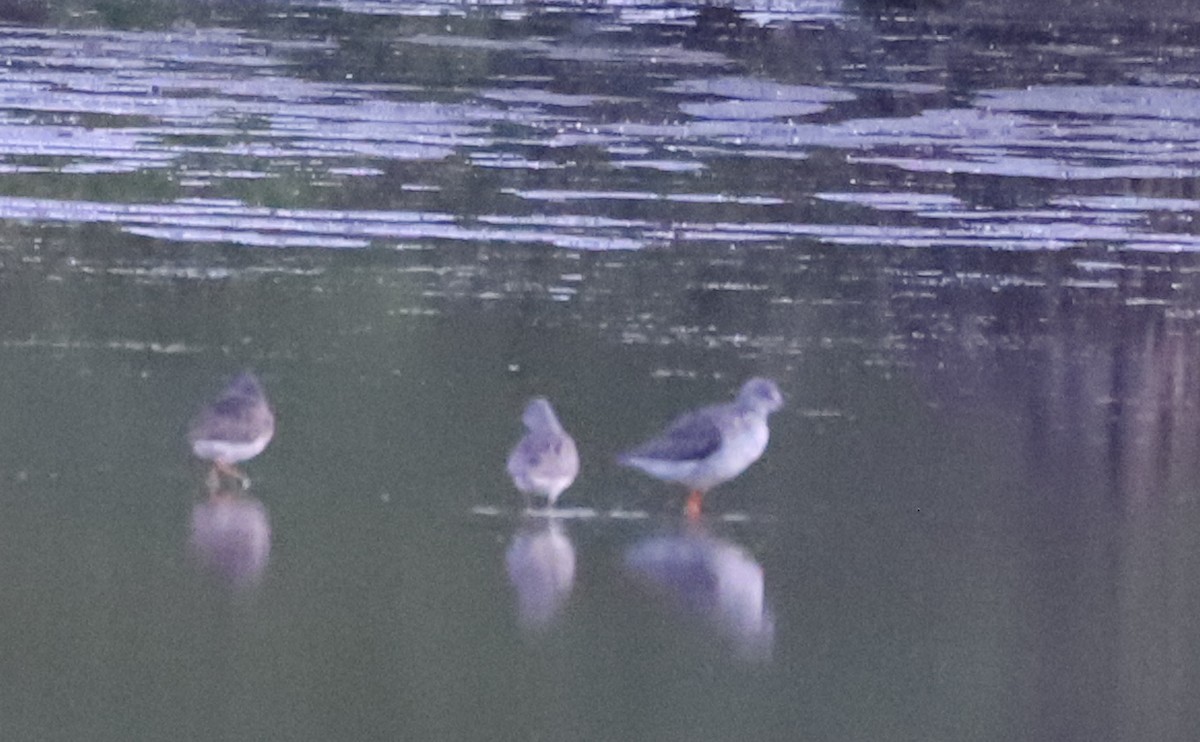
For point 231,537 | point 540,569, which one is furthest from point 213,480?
point 540,569

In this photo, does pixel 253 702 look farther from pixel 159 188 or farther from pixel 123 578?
pixel 159 188

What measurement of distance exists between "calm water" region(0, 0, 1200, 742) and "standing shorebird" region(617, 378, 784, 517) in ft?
0.49

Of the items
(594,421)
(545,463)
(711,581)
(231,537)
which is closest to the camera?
(711,581)

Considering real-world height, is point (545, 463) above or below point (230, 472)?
above

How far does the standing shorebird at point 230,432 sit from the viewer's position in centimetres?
964

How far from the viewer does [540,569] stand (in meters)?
8.74

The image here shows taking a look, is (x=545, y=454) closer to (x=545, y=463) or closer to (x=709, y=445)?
(x=545, y=463)

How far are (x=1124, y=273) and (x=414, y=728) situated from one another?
8284 mm

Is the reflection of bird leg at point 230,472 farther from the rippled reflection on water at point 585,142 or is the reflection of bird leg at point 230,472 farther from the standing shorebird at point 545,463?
the rippled reflection on water at point 585,142

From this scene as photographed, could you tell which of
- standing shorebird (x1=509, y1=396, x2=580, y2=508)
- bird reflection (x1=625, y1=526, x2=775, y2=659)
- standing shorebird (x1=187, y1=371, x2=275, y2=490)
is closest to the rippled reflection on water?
standing shorebird (x1=187, y1=371, x2=275, y2=490)

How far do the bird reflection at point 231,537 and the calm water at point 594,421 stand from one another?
0.06ft

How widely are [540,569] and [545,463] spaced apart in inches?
27.4

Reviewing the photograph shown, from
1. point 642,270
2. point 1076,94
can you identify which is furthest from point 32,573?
point 1076,94

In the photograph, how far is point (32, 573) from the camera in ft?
27.7
